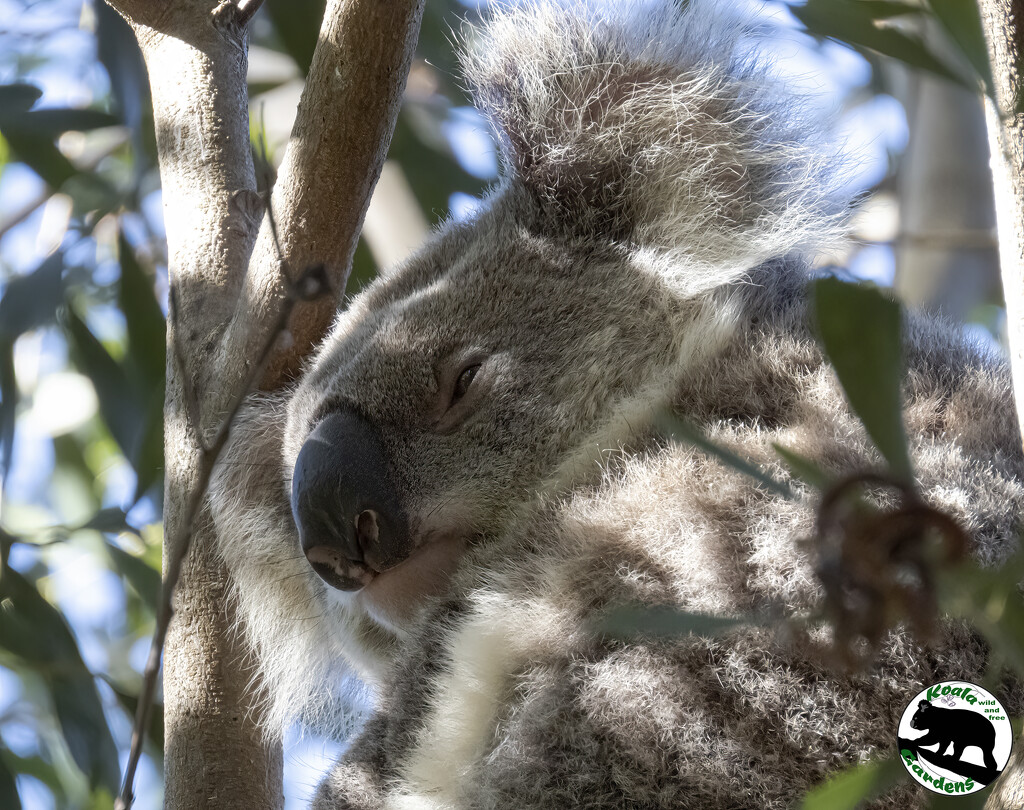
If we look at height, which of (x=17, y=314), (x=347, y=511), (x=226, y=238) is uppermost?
(x=226, y=238)

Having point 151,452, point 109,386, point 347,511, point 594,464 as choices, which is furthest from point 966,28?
point 109,386

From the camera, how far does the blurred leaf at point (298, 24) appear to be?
10.00ft

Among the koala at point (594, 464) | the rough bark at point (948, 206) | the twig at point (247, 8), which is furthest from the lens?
the rough bark at point (948, 206)

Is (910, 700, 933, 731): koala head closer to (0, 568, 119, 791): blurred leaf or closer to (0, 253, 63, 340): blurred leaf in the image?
(0, 568, 119, 791): blurred leaf

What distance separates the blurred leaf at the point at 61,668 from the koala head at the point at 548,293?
2.86 feet

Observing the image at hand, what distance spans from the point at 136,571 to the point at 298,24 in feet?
5.14

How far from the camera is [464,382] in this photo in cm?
177

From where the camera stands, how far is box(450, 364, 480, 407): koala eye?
1751 mm

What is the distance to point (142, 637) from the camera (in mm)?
3660

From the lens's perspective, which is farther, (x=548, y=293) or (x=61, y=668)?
(x=61, y=668)

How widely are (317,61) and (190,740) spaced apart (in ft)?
3.50

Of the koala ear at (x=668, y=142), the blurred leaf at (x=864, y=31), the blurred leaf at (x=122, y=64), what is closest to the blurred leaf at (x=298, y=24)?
the blurred leaf at (x=122, y=64)

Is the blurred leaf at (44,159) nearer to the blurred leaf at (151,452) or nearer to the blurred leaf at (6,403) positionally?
the blurred leaf at (6,403)

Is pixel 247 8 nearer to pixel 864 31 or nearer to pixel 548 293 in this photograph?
pixel 548 293
